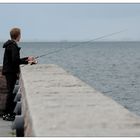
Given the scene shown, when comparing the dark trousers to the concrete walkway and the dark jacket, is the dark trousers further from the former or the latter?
the concrete walkway

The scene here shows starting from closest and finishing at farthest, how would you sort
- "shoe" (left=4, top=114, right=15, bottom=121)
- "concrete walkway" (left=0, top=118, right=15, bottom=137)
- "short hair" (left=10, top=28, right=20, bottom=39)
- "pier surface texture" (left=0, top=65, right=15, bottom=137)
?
"concrete walkway" (left=0, top=118, right=15, bottom=137)
"pier surface texture" (left=0, top=65, right=15, bottom=137)
"short hair" (left=10, top=28, right=20, bottom=39)
"shoe" (left=4, top=114, right=15, bottom=121)

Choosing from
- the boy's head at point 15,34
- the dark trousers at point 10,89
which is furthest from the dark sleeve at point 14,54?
the dark trousers at point 10,89

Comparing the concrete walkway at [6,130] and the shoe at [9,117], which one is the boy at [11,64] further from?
the concrete walkway at [6,130]

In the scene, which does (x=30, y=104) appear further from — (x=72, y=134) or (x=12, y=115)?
(x=12, y=115)

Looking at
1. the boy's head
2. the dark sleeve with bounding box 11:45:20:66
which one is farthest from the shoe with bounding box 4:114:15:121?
the boy's head

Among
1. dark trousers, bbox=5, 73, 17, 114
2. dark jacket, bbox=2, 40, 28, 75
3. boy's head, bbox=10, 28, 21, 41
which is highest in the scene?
boy's head, bbox=10, 28, 21, 41

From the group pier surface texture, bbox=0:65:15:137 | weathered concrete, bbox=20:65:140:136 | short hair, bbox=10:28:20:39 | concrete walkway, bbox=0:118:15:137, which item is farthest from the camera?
short hair, bbox=10:28:20:39

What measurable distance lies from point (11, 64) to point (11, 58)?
0.34 ft

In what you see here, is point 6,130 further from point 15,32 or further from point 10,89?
point 15,32

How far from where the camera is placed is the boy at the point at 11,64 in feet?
26.9

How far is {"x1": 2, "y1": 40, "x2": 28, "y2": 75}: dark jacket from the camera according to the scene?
819 cm

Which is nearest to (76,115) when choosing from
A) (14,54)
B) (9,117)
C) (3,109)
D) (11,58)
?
(14,54)

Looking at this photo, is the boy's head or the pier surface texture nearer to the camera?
the pier surface texture

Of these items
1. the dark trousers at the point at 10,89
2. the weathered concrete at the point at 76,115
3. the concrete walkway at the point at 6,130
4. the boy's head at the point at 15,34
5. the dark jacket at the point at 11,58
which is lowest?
the concrete walkway at the point at 6,130
